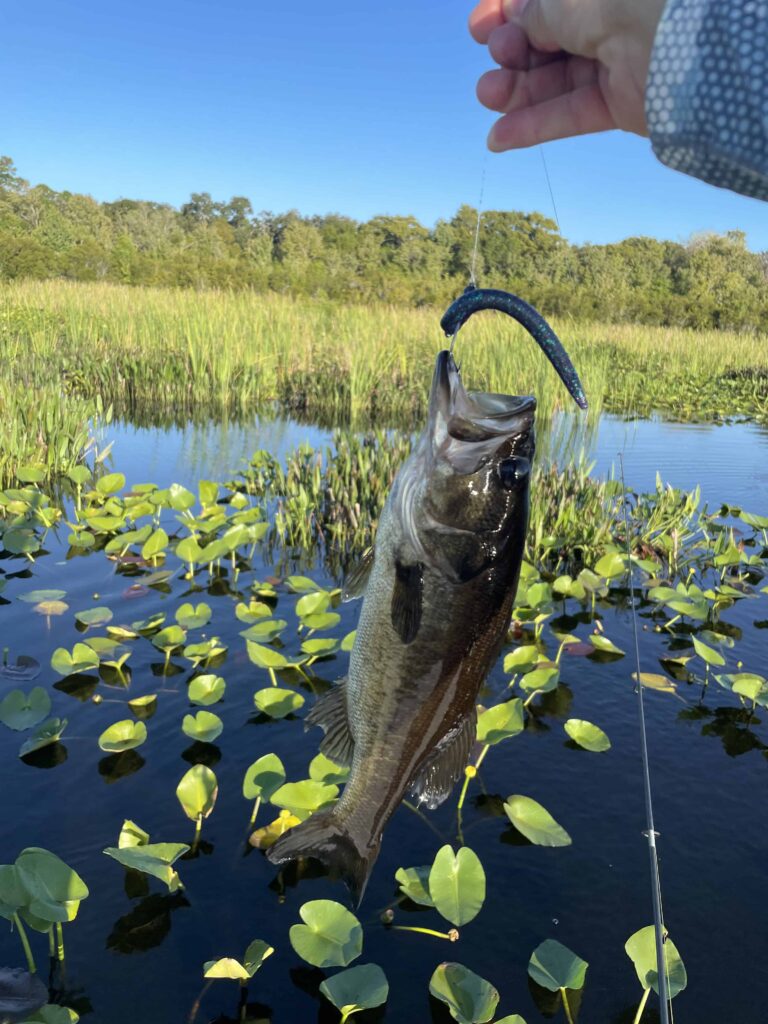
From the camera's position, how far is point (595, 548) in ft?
18.4

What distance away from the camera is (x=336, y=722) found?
1.88m

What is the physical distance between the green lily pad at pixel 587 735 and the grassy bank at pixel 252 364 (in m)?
5.48

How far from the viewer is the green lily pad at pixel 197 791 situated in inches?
108

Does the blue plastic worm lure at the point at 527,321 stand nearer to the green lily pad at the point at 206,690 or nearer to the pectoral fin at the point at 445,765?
the pectoral fin at the point at 445,765

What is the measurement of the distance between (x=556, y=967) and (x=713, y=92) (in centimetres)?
213

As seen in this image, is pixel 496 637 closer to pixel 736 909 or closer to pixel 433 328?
pixel 736 909

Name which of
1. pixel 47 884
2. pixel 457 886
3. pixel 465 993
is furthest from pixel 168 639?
pixel 465 993

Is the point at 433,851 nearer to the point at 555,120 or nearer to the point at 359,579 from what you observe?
the point at 359,579

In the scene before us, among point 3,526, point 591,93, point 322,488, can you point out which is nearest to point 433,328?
point 322,488

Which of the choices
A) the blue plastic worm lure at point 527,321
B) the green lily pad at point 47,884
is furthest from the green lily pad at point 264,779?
the blue plastic worm lure at point 527,321

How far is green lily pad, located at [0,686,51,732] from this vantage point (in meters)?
3.30

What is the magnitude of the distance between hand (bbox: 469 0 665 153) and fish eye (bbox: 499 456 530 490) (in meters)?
0.72

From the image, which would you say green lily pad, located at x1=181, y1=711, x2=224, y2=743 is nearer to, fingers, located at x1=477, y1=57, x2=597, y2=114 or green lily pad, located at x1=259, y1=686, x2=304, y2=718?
green lily pad, located at x1=259, y1=686, x2=304, y2=718

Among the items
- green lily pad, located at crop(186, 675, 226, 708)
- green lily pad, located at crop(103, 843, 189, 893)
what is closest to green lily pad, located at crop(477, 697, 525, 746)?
green lily pad, located at crop(186, 675, 226, 708)
